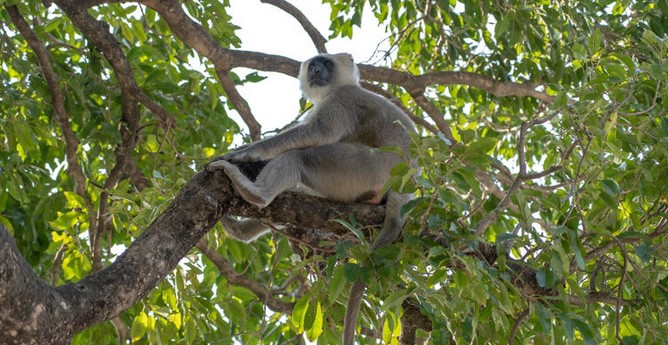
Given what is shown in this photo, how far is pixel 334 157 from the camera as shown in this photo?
4.45 metres

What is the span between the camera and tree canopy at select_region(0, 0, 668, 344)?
3150 mm

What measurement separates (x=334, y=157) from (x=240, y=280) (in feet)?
4.01

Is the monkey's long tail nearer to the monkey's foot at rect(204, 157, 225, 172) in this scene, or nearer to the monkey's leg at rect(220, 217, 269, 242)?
the monkey's foot at rect(204, 157, 225, 172)

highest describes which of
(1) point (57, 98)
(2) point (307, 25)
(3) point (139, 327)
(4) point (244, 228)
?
(2) point (307, 25)

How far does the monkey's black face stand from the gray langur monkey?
0.73ft

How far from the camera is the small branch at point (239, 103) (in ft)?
17.0

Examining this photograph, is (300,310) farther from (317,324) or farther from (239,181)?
(239,181)

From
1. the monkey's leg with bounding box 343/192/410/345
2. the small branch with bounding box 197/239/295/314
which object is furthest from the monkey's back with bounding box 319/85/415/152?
the small branch with bounding box 197/239/295/314

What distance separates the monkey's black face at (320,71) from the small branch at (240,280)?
1077mm

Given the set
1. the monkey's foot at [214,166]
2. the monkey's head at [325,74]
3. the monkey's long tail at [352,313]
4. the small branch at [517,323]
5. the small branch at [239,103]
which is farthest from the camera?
the monkey's head at [325,74]

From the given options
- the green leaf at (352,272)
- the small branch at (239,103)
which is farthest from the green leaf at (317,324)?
the small branch at (239,103)

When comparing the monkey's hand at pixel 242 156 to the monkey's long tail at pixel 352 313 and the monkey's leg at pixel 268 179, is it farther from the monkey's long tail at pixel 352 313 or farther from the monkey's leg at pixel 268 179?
the monkey's long tail at pixel 352 313

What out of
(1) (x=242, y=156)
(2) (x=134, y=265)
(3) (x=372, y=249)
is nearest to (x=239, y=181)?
(1) (x=242, y=156)

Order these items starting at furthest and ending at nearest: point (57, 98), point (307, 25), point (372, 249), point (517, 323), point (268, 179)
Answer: point (307, 25) < point (57, 98) < point (268, 179) < point (372, 249) < point (517, 323)
